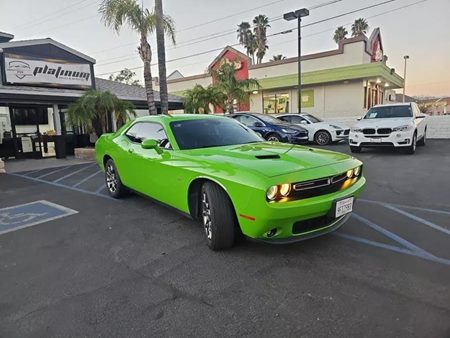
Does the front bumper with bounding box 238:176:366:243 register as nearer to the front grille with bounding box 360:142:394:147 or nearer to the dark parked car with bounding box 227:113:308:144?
the front grille with bounding box 360:142:394:147

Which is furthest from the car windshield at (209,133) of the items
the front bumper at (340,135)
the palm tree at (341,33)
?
the palm tree at (341,33)

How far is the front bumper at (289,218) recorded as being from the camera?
2881 millimetres

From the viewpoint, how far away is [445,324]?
86.3 inches

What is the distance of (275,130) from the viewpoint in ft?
41.3

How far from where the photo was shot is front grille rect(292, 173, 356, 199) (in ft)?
9.80

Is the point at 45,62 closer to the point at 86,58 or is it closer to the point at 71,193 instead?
the point at 86,58

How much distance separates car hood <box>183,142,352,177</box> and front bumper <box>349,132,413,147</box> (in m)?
7.07

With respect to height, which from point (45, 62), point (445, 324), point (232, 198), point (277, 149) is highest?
point (45, 62)

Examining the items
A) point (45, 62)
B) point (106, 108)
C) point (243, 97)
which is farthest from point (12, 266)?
point (243, 97)

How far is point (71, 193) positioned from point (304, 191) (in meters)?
5.44

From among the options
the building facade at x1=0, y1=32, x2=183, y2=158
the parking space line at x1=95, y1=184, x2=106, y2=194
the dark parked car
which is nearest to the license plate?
the parking space line at x1=95, y1=184, x2=106, y2=194

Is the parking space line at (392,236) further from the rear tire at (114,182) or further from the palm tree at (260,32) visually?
the palm tree at (260,32)

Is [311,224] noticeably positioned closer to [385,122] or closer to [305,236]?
[305,236]

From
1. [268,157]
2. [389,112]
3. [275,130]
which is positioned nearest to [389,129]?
[389,112]
